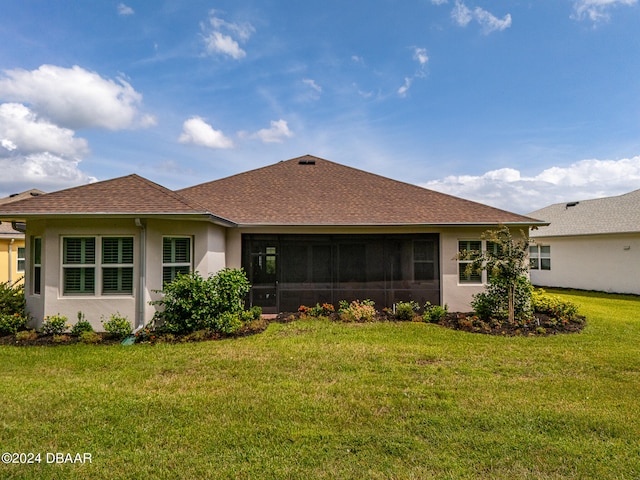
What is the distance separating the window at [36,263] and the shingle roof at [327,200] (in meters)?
4.36

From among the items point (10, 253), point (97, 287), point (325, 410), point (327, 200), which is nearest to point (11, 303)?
point (97, 287)

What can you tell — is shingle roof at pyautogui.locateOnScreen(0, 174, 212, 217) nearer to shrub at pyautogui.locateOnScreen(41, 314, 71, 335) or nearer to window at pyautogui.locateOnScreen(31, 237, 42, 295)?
window at pyautogui.locateOnScreen(31, 237, 42, 295)

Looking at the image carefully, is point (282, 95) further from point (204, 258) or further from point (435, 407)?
point (435, 407)

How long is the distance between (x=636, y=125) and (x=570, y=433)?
507 inches

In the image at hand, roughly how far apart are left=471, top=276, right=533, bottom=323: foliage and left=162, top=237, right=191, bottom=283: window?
26.6ft

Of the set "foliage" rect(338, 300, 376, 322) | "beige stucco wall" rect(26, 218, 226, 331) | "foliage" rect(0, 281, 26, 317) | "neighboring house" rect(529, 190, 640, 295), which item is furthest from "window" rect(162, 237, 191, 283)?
"neighboring house" rect(529, 190, 640, 295)

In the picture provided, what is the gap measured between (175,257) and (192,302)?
4.76 feet

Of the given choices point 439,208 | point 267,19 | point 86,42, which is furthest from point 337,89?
point 86,42

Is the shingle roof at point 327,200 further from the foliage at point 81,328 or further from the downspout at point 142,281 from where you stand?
the foliage at point 81,328

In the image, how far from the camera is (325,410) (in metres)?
4.20

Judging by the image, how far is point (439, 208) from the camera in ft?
38.0

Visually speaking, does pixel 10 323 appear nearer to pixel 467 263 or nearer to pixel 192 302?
pixel 192 302

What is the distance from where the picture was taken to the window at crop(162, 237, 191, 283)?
8430 mm

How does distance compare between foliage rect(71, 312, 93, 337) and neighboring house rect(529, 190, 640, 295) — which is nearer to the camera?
foliage rect(71, 312, 93, 337)
